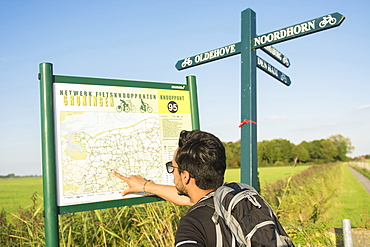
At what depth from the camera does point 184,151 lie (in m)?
1.78

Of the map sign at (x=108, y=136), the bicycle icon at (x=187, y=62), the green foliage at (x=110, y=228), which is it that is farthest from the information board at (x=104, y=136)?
the green foliage at (x=110, y=228)

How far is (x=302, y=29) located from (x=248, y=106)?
82cm

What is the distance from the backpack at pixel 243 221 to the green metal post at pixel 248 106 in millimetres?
1775

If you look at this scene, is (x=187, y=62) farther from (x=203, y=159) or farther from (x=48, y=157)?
(x=203, y=159)

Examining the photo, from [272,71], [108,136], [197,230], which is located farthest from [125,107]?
[197,230]

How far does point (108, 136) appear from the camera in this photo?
10.2 ft

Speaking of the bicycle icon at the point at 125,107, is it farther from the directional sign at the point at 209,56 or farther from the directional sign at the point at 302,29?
the directional sign at the point at 302,29

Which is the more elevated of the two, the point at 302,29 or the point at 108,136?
the point at 302,29

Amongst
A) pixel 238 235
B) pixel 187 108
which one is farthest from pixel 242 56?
pixel 238 235

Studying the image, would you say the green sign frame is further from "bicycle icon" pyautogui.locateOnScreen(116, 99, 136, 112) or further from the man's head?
the man's head

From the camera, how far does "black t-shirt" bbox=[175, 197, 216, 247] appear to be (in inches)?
56.4

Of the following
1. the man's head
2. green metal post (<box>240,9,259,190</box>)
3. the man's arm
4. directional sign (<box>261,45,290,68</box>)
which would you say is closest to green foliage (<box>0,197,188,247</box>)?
the man's arm

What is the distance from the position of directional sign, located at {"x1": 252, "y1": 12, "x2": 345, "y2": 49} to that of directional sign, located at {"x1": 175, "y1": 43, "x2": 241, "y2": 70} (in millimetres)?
281

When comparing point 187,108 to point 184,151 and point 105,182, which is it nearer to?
point 105,182
